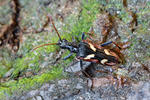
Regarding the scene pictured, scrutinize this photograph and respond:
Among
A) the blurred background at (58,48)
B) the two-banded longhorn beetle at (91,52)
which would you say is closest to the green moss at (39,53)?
the blurred background at (58,48)

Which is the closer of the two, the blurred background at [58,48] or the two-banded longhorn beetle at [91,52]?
the blurred background at [58,48]

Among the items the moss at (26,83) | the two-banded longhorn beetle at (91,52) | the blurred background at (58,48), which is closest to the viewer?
the blurred background at (58,48)

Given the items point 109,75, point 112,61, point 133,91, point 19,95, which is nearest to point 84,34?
point 112,61

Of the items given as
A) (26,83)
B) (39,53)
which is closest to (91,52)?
(39,53)

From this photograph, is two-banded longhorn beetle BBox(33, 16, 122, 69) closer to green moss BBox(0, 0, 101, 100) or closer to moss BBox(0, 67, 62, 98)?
green moss BBox(0, 0, 101, 100)

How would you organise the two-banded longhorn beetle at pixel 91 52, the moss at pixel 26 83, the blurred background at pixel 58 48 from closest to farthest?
the blurred background at pixel 58 48 < the moss at pixel 26 83 < the two-banded longhorn beetle at pixel 91 52

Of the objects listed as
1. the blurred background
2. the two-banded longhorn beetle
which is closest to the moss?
the blurred background

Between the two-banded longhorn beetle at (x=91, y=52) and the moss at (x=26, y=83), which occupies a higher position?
the two-banded longhorn beetle at (x=91, y=52)

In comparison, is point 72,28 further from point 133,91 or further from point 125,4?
point 133,91

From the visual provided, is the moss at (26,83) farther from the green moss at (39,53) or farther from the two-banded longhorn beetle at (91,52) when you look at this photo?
the two-banded longhorn beetle at (91,52)
